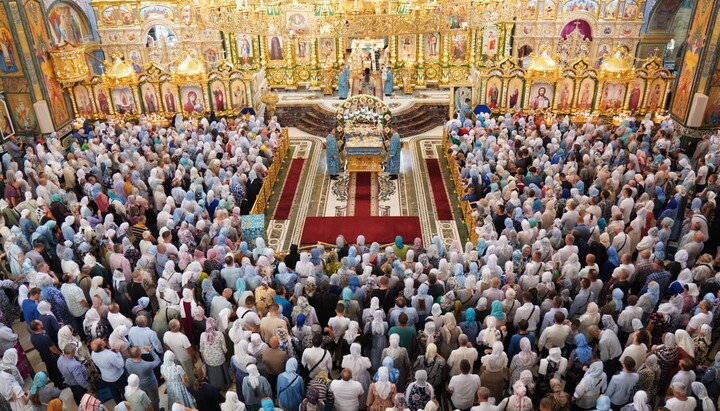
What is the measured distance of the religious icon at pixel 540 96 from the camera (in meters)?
17.9

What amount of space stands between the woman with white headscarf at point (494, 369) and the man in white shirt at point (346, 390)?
5.07 feet

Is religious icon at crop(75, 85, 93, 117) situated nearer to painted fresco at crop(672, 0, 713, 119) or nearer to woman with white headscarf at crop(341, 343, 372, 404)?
woman with white headscarf at crop(341, 343, 372, 404)

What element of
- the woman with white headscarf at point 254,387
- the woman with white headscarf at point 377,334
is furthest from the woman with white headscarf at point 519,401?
the woman with white headscarf at point 254,387

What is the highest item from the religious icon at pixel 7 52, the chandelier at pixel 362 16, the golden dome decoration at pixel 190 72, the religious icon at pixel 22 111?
the chandelier at pixel 362 16

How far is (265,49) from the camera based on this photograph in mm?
24203

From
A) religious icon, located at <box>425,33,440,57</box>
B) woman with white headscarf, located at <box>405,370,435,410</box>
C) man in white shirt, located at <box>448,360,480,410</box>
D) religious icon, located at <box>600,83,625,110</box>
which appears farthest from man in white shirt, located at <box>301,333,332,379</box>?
religious icon, located at <box>425,33,440,57</box>

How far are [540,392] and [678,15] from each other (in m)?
24.4

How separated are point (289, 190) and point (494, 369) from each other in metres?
9.20

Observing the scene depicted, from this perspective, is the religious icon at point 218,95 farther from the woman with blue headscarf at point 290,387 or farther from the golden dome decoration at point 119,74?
the woman with blue headscarf at point 290,387

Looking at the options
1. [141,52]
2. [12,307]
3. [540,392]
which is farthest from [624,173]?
[141,52]

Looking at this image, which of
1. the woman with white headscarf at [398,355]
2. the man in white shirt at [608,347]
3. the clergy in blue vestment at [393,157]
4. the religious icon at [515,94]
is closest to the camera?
the woman with white headscarf at [398,355]

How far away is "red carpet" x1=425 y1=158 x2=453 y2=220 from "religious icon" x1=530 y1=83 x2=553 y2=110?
4.38 m

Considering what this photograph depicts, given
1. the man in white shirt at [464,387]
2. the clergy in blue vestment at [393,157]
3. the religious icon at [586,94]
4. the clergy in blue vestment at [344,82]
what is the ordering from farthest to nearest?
the clergy in blue vestment at [344,82], the religious icon at [586,94], the clergy in blue vestment at [393,157], the man in white shirt at [464,387]

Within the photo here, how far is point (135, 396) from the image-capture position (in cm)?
577
